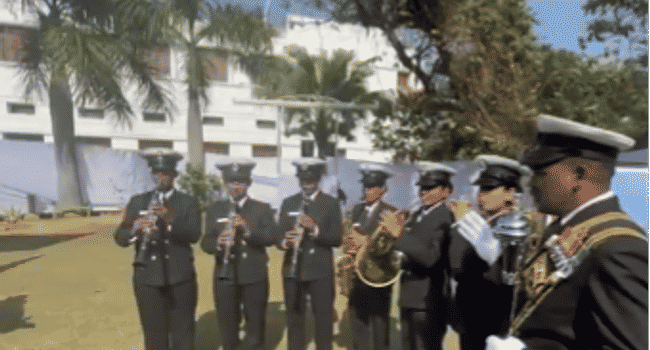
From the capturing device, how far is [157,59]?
3691 millimetres

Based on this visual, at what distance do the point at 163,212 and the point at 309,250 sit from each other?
1398 mm

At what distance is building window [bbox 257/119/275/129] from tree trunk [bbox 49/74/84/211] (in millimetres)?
1853

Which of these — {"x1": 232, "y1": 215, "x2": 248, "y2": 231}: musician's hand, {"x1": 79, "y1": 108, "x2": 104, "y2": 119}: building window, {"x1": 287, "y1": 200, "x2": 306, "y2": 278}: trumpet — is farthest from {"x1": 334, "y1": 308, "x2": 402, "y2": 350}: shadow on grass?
{"x1": 79, "y1": 108, "x2": 104, "y2": 119}: building window

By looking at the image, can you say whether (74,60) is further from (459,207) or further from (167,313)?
(459,207)

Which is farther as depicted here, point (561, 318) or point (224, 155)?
point (224, 155)

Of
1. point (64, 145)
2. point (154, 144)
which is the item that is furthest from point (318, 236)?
point (64, 145)

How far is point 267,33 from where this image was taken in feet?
12.2

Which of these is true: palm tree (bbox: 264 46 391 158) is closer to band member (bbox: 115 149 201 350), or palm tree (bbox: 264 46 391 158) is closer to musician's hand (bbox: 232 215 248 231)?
musician's hand (bbox: 232 215 248 231)

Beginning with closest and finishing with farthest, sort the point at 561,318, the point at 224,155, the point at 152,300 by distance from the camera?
the point at 561,318 < the point at 152,300 < the point at 224,155

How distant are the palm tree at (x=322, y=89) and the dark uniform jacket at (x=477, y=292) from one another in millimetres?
1530

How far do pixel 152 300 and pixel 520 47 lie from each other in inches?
172

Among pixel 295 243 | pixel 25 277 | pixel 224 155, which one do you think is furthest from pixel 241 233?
pixel 25 277

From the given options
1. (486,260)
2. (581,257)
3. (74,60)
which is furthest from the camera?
(74,60)

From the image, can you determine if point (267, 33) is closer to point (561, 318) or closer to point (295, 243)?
point (295, 243)
